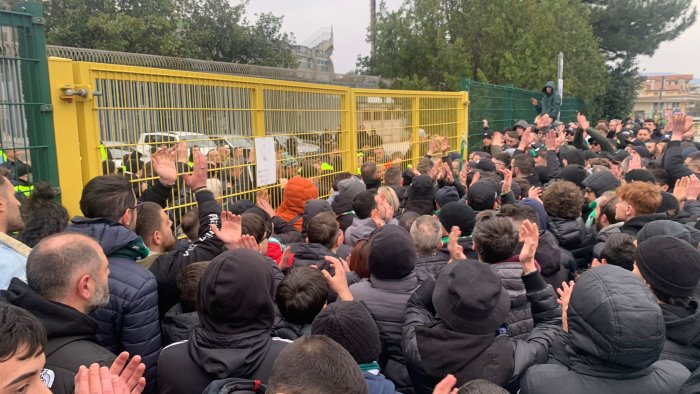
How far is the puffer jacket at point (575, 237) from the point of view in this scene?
14.8 feet

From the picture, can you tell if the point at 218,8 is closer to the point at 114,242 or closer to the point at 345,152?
the point at 345,152

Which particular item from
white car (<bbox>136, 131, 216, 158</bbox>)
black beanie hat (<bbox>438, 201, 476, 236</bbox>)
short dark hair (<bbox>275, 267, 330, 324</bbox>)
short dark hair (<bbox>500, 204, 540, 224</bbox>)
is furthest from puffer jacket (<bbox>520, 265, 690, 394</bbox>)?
white car (<bbox>136, 131, 216, 158</bbox>)

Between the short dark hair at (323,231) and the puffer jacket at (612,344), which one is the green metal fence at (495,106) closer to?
the short dark hair at (323,231)

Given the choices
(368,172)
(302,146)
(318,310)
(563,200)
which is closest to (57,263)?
(318,310)

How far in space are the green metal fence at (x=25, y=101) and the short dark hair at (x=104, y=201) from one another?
78 centimetres

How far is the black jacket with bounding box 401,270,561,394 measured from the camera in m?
2.51

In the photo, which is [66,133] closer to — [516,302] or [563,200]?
[516,302]

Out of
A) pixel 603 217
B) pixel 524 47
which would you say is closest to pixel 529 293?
pixel 603 217

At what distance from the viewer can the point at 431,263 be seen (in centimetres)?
372

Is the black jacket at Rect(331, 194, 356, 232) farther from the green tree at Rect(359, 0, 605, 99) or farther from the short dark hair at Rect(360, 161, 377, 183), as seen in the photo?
the green tree at Rect(359, 0, 605, 99)

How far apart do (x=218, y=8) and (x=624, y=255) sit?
1154 inches

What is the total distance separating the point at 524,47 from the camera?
18953 millimetres

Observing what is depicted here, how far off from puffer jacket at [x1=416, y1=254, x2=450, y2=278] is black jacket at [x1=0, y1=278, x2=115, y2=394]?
207 centimetres

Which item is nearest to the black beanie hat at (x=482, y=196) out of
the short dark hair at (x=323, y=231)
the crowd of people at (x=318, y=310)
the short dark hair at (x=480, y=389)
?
the crowd of people at (x=318, y=310)
